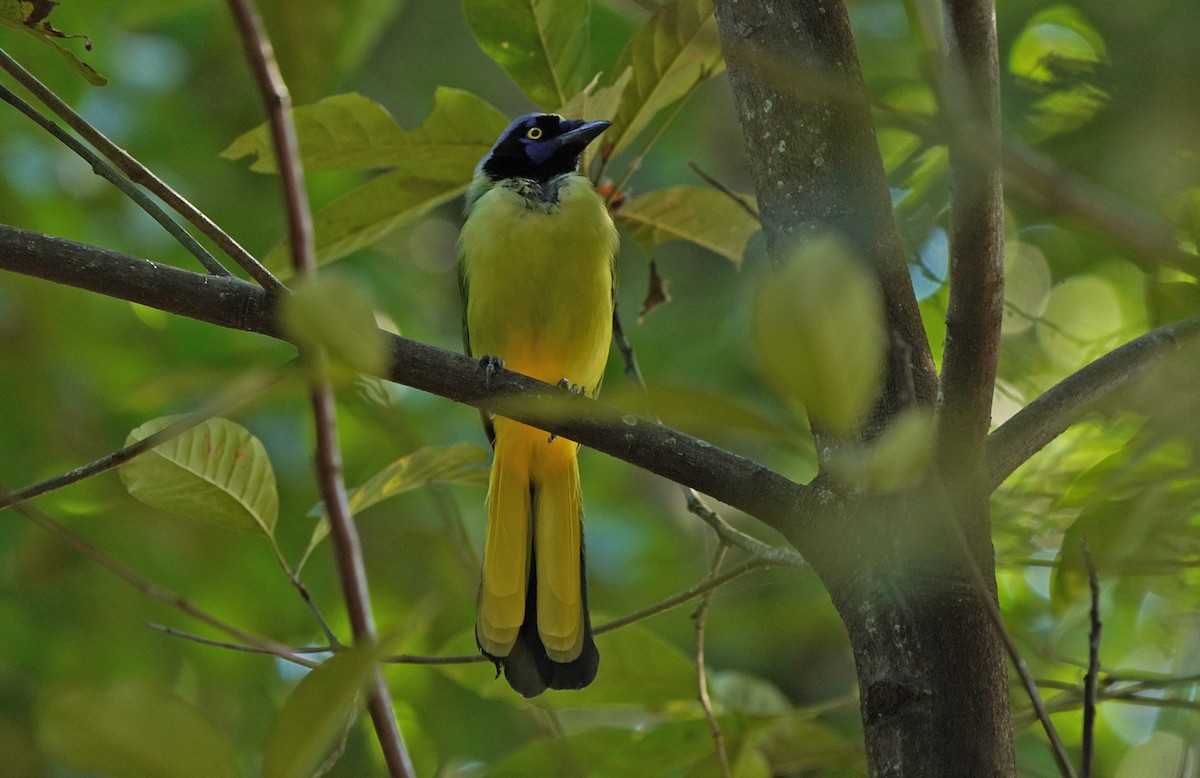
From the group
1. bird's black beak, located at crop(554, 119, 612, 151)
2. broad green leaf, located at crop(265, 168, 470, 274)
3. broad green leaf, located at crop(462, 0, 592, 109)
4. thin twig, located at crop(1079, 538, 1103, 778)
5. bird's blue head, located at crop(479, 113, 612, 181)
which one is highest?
bird's blue head, located at crop(479, 113, 612, 181)

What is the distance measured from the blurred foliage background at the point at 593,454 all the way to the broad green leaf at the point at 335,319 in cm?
20

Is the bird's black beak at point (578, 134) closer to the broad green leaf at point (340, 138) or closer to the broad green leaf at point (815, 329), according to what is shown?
the broad green leaf at point (340, 138)

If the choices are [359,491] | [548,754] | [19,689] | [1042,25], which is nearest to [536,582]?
[548,754]

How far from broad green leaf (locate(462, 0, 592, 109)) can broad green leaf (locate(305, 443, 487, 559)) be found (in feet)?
2.90

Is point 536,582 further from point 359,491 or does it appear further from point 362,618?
point 362,618

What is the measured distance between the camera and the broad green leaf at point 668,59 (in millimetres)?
2604

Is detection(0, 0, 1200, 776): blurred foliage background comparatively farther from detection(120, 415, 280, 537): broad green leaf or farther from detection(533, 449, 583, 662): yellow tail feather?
detection(120, 415, 280, 537): broad green leaf

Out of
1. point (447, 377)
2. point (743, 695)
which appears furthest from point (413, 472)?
point (743, 695)

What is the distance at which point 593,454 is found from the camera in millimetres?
5844

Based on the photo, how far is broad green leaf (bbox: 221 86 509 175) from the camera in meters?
2.55

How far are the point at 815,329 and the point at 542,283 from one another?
9.21 feet

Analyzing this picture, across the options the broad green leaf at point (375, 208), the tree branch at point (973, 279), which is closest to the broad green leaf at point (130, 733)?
the tree branch at point (973, 279)

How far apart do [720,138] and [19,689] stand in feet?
13.6

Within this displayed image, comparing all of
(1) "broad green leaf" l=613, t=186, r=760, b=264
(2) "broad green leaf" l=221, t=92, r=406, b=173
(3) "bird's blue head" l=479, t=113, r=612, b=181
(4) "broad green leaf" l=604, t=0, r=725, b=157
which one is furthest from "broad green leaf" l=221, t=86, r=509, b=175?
(3) "bird's blue head" l=479, t=113, r=612, b=181
